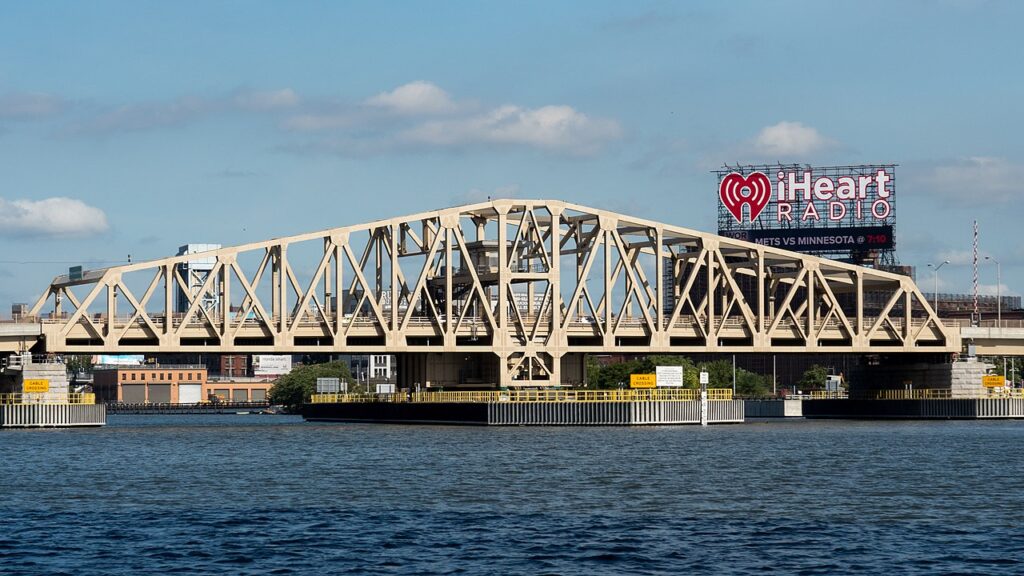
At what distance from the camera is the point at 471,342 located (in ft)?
468

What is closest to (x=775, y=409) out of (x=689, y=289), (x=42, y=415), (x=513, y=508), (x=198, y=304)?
(x=689, y=289)

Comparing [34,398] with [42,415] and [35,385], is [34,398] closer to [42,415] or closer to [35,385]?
[42,415]

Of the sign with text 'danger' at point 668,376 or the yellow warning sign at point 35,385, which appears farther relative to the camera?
the sign with text 'danger' at point 668,376

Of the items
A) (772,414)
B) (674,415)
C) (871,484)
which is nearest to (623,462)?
(871,484)

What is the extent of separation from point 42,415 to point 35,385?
12.1ft

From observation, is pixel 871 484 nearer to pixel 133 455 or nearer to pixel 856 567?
pixel 856 567

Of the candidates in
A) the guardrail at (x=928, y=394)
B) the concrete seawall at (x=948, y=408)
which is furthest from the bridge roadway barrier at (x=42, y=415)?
the guardrail at (x=928, y=394)

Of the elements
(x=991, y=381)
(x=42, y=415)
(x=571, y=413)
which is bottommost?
(x=571, y=413)

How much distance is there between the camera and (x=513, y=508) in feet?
202

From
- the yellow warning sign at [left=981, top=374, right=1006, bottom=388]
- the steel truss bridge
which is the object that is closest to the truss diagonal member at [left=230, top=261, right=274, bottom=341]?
the steel truss bridge

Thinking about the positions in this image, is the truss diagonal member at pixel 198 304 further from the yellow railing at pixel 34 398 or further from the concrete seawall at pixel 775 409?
the concrete seawall at pixel 775 409

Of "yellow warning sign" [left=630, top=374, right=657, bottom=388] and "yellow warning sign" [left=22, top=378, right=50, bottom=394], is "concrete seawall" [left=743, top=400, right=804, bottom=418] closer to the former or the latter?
"yellow warning sign" [left=630, top=374, right=657, bottom=388]

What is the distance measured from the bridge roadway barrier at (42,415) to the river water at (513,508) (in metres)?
23.1

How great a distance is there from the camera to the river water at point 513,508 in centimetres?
4788
